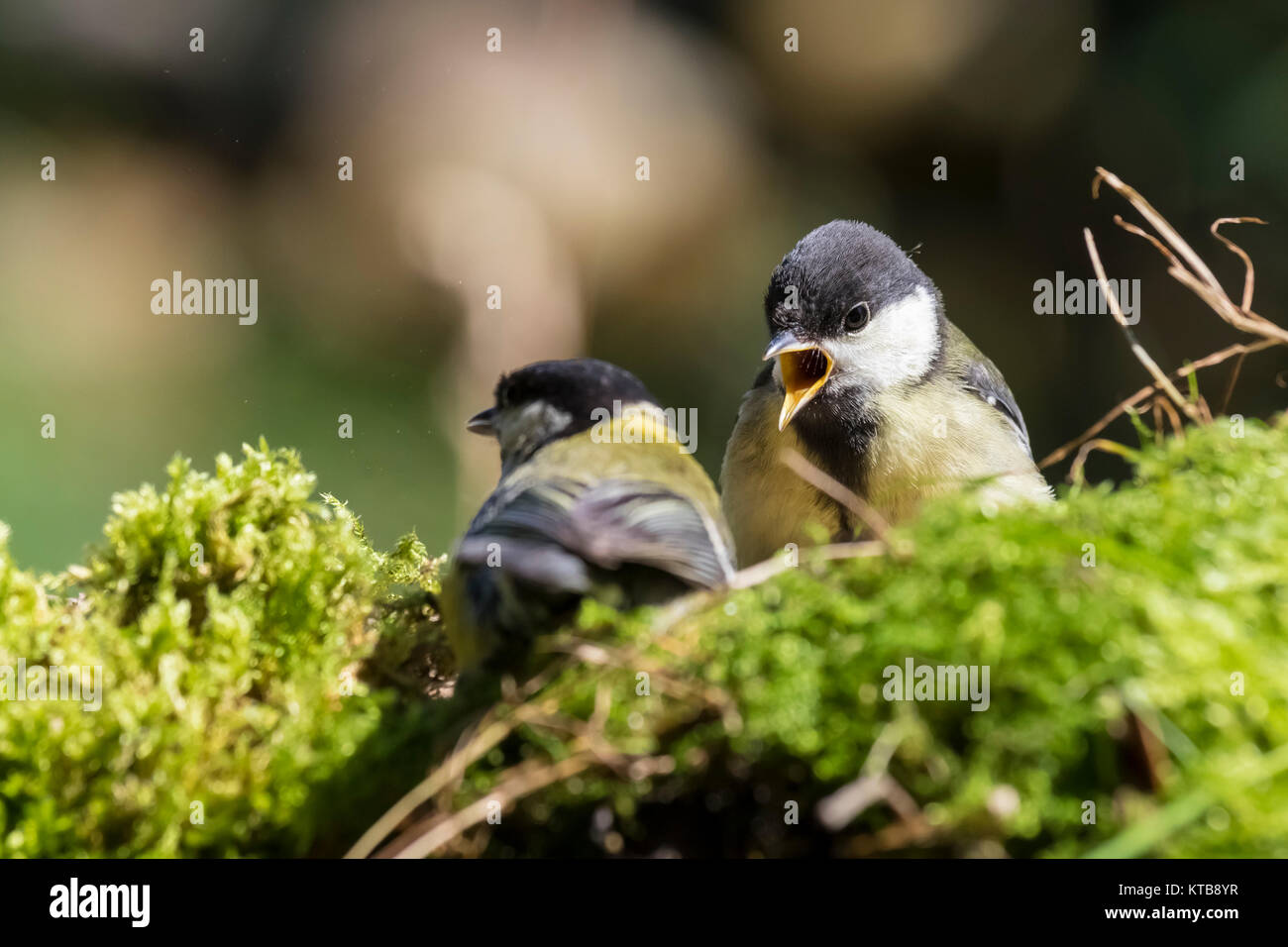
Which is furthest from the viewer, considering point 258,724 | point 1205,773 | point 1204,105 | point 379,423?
point 379,423

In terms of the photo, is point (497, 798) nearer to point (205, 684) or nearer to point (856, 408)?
point (205, 684)

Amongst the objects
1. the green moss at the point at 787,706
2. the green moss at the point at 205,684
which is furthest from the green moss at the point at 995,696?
the green moss at the point at 205,684

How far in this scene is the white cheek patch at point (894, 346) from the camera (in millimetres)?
2586

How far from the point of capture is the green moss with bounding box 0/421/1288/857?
43.8 inches

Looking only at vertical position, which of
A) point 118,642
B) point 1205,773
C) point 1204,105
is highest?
point 1204,105

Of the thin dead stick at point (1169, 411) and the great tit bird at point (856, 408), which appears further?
A: the great tit bird at point (856, 408)

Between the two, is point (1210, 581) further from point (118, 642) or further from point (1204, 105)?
point (1204, 105)

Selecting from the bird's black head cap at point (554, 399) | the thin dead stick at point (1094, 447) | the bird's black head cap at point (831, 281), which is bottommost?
the thin dead stick at point (1094, 447)

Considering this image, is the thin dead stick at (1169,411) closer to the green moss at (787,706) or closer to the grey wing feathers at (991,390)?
the green moss at (787,706)

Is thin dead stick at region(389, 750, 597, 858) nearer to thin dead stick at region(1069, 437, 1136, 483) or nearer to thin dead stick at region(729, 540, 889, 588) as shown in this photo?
thin dead stick at region(729, 540, 889, 588)

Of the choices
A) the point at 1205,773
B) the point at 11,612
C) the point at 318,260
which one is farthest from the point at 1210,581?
the point at 318,260
